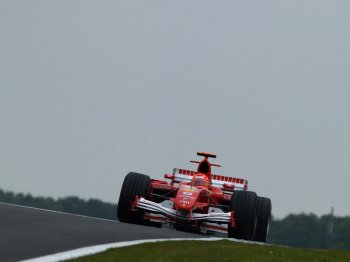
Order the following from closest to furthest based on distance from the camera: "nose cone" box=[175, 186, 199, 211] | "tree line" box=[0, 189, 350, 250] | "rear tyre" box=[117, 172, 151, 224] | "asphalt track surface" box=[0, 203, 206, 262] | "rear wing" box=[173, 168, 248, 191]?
1. "asphalt track surface" box=[0, 203, 206, 262]
2. "nose cone" box=[175, 186, 199, 211]
3. "rear tyre" box=[117, 172, 151, 224]
4. "rear wing" box=[173, 168, 248, 191]
5. "tree line" box=[0, 189, 350, 250]

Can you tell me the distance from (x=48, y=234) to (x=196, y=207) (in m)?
9.66

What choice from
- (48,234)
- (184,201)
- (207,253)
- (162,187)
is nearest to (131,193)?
(184,201)

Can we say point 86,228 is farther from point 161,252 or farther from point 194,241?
point 161,252

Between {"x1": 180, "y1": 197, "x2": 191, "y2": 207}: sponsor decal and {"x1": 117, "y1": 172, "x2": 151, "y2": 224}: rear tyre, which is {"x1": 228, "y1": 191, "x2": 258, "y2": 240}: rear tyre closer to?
{"x1": 180, "y1": 197, "x2": 191, "y2": 207}: sponsor decal

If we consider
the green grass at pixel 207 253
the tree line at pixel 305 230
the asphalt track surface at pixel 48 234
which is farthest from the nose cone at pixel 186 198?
A: the tree line at pixel 305 230

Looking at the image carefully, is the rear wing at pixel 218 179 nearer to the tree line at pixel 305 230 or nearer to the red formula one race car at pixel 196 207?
the red formula one race car at pixel 196 207

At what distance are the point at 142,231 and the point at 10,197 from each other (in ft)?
437

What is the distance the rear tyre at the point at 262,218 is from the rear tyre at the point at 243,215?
1372 millimetres

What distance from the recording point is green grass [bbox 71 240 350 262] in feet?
50.5

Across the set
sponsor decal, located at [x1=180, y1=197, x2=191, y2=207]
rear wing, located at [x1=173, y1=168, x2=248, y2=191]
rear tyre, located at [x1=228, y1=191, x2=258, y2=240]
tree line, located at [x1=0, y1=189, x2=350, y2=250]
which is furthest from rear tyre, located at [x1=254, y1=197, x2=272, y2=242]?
tree line, located at [x1=0, y1=189, x2=350, y2=250]

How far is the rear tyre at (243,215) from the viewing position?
1006 inches

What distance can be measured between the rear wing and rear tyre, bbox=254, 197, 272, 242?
216cm

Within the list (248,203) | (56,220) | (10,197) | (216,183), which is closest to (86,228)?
(56,220)

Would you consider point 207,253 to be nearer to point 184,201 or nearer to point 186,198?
point 184,201
